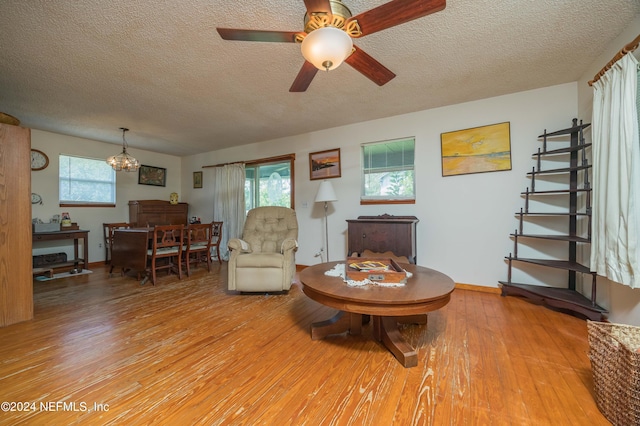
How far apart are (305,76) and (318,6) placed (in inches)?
21.6

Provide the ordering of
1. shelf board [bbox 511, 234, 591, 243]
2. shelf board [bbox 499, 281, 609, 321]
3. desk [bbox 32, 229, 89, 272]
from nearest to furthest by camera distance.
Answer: shelf board [bbox 499, 281, 609, 321]
shelf board [bbox 511, 234, 591, 243]
desk [bbox 32, 229, 89, 272]

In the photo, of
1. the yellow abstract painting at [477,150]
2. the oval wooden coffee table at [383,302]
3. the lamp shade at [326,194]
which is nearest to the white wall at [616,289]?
the yellow abstract painting at [477,150]

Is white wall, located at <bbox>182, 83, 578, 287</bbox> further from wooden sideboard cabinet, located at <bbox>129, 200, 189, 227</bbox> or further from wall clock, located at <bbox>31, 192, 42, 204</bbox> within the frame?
wall clock, located at <bbox>31, 192, 42, 204</bbox>

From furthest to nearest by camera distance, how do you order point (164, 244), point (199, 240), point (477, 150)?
point (199, 240), point (164, 244), point (477, 150)

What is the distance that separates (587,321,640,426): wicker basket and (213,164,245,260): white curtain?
479 cm

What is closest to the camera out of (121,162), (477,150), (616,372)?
(616,372)

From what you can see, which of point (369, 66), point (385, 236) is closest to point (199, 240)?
point (385, 236)

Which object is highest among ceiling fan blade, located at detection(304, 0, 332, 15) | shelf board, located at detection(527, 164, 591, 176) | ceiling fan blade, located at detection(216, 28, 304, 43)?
ceiling fan blade, located at detection(304, 0, 332, 15)

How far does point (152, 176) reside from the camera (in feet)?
18.2

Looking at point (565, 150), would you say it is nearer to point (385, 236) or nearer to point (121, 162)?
point (385, 236)

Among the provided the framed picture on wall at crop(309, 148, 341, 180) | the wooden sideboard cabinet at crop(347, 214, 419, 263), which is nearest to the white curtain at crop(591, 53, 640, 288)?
the wooden sideboard cabinet at crop(347, 214, 419, 263)

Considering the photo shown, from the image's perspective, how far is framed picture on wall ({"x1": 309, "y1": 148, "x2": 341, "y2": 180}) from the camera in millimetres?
4053

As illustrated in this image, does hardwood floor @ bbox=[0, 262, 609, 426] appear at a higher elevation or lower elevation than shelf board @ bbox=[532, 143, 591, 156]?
lower

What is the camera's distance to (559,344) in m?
1.81
